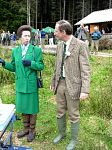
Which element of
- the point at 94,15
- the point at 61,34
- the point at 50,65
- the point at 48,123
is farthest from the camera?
the point at 94,15

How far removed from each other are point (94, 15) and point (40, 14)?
1247 centimetres

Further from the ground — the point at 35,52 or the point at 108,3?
the point at 108,3

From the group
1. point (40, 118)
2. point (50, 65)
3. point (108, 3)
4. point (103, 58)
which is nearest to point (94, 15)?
point (108, 3)

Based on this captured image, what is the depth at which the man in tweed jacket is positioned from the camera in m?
4.98

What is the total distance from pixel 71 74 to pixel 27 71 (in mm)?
715

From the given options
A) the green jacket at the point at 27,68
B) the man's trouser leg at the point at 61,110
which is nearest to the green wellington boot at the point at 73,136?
the man's trouser leg at the point at 61,110

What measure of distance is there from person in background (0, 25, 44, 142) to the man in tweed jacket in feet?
1.11

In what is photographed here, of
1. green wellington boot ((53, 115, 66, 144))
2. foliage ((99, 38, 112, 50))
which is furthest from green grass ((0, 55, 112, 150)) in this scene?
foliage ((99, 38, 112, 50))

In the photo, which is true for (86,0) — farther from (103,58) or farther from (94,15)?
(103,58)

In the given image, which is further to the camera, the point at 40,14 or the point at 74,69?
the point at 40,14

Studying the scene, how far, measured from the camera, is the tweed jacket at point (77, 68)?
4984 mm

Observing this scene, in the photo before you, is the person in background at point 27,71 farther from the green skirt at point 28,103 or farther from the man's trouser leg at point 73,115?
the man's trouser leg at point 73,115

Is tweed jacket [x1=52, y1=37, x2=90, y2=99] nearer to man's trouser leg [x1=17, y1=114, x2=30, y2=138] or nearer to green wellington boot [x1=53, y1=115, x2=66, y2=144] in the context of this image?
green wellington boot [x1=53, y1=115, x2=66, y2=144]

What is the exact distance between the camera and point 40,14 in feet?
159
